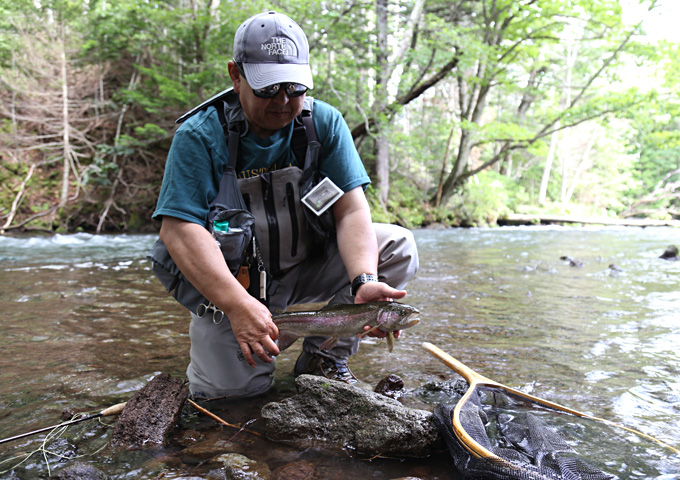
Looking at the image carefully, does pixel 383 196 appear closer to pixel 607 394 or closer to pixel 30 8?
pixel 30 8

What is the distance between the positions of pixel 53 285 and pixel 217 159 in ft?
15.9

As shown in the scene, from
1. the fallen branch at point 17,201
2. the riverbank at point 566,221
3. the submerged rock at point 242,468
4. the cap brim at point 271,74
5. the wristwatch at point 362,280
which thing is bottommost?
the riverbank at point 566,221

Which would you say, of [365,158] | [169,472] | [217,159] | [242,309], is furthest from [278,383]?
[365,158]

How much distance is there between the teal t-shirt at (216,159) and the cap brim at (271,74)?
407 mm

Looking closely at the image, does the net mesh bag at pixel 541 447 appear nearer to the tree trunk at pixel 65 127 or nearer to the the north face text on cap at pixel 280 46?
the the north face text on cap at pixel 280 46

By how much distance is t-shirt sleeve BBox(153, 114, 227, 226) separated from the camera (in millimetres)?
2488

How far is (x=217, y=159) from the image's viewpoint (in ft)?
8.97

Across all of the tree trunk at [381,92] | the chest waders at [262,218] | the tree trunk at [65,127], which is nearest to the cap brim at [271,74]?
the chest waders at [262,218]

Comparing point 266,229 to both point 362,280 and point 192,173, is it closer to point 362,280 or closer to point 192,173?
point 192,173

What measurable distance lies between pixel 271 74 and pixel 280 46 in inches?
7.3

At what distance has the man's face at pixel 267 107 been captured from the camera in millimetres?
2568

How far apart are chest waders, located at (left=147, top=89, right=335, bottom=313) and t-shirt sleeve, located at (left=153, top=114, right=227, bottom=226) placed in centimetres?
7

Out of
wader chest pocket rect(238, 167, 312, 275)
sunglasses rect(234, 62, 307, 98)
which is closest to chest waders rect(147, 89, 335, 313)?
wader chest pocket rect(238, 167, 312, 275)

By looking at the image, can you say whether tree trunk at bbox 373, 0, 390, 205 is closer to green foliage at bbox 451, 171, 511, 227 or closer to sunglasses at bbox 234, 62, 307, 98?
green foliage at bbox 451, 171, 511, 227
